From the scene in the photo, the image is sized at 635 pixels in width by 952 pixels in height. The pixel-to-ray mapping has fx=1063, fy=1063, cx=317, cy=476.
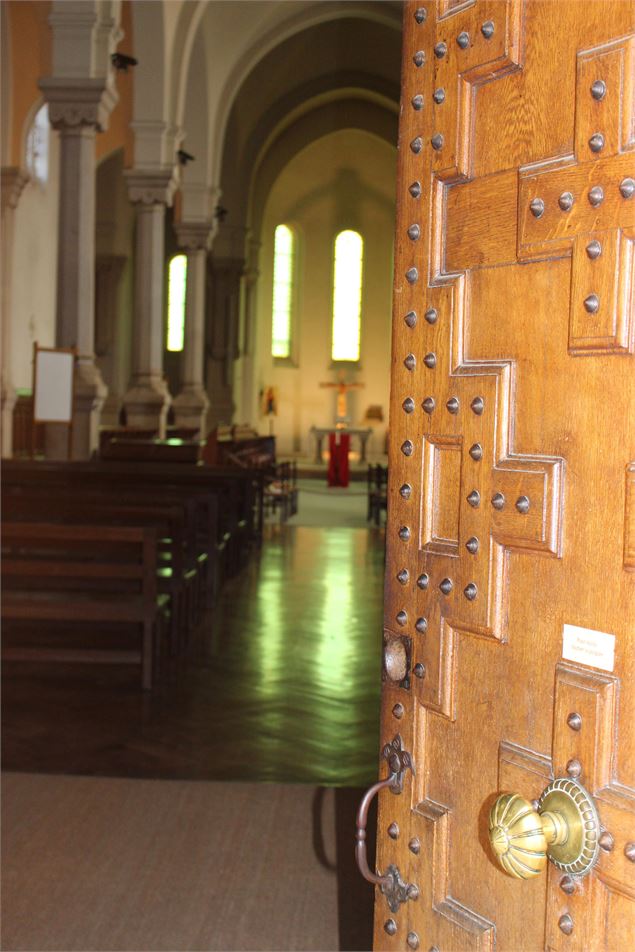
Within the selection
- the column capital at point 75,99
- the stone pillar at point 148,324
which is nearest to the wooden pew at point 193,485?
the column capital at point 75,99

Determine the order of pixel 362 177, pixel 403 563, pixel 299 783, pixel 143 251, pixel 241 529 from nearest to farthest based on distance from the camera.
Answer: pixel 403 563 < pixel 299 783 < pixel 241 529 < pixel 143 251 < pixel 362 177

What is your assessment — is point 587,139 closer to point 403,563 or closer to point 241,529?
point 403,563

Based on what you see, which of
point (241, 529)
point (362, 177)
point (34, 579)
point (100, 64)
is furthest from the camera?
point (362, 177)

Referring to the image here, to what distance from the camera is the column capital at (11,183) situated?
1453 cm

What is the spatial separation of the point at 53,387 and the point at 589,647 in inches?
367

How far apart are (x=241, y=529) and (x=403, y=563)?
8.14 meters

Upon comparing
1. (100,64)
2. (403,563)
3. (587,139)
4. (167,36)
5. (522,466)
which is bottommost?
(403,563)

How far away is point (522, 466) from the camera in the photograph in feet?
4.50

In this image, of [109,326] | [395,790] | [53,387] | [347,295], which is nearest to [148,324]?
[53,387]

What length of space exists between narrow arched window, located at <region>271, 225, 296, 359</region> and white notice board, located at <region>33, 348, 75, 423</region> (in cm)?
1788

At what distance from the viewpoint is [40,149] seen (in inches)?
720

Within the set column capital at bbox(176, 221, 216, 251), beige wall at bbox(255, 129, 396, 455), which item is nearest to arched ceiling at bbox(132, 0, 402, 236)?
column capital at bbox(176, 221, 216, 251)

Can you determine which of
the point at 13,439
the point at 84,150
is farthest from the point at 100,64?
the point at 13,439

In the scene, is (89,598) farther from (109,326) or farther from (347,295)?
(347,295)
